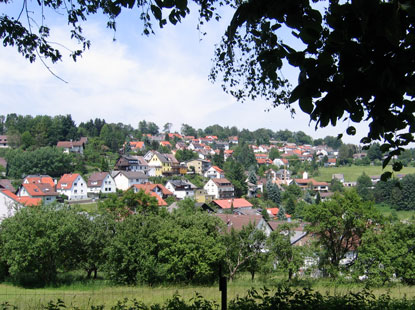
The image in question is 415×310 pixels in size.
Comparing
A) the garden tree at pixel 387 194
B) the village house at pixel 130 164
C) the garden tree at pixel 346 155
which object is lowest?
the garden tree at pixel 387 194

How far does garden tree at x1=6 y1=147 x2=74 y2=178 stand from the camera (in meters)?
60.1

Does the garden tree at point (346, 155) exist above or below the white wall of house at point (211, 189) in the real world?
above

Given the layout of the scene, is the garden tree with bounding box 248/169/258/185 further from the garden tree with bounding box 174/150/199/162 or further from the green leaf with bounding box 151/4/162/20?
the green leaf with bounding box 151/4/162/20

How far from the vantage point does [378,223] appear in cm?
1755

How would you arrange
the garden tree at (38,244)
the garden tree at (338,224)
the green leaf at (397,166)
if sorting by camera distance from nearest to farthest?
the green leaf at (397,166)
the garden tree at (38,244)
the garden tree at (338,224)

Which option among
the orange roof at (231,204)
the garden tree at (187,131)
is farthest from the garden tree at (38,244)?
the garden tree at (187,131)

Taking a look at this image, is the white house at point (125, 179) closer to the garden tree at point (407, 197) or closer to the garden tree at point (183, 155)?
the garden tree at point (183, 155)

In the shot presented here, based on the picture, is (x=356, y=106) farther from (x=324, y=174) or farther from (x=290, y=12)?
Result: (x=324, y=174)

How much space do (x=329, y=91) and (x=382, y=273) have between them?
16320mm

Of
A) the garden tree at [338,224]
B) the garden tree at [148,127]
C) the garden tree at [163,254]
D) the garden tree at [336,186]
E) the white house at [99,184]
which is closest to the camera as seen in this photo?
the garden tree at [163,254]

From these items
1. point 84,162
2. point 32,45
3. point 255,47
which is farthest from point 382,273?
point 84,162

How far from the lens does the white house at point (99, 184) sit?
55278mm

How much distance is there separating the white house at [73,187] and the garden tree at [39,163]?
324 inches

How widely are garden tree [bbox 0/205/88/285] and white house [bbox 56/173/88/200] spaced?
36.9 metres
